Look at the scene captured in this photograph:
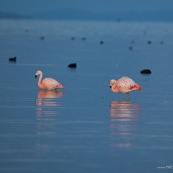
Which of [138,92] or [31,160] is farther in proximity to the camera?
[138,92]

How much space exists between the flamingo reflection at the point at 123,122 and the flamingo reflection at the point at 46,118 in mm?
1137

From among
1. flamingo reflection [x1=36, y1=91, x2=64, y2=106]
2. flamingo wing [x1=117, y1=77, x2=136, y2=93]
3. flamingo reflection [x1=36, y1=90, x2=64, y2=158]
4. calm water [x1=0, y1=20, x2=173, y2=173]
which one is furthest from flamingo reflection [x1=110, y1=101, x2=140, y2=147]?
flamingo reflection [x1=36, y1=91, x2=64, y2=106]

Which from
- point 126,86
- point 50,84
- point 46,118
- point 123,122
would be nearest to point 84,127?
point 123,122

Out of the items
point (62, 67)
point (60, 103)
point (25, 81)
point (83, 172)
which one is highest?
point (62, 67)

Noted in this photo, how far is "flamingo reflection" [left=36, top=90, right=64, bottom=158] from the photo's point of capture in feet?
48.5

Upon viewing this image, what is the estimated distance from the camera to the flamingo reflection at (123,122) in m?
15.5

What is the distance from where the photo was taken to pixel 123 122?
1759 centimetres

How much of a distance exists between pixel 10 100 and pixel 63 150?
7001mm

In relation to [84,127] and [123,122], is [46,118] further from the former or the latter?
[123,122]

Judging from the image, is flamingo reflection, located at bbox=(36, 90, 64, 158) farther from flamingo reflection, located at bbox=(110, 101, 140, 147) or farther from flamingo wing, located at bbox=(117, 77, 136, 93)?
flamingo wing, located at bbox=(117, 77, 136, 93)

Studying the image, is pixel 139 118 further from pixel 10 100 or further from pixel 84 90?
pixel 84 90

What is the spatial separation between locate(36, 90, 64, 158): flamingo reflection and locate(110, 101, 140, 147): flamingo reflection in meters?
1.14

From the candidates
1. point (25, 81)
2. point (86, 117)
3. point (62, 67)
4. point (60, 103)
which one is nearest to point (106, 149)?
point (86, 117)

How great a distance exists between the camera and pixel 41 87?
24.4 m
